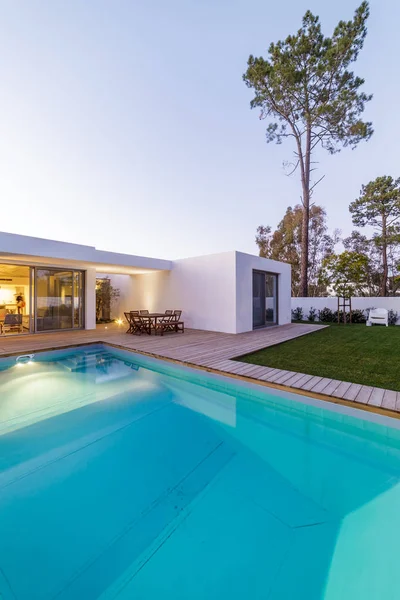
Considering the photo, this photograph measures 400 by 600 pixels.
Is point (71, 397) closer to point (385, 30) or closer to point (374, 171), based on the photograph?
point (385, 30)

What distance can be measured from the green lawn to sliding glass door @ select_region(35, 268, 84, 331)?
724cm

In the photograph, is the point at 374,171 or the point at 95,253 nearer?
the point at 95,253

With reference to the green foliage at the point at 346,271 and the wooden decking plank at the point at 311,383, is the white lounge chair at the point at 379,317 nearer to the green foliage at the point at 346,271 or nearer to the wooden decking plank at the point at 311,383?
the green foliage at the point at 346,271

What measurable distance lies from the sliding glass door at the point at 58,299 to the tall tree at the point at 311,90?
11.1m

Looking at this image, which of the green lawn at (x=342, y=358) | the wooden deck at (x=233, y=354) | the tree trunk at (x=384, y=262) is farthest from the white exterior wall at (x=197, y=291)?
the tree trunk at (x=384, y=262)

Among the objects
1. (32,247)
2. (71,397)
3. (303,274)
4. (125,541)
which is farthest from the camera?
(303,274)

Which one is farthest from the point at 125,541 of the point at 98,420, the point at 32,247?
the point at 32,247

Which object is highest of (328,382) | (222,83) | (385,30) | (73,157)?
(385,30)

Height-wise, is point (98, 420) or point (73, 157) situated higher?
Answer: point (73, 157)

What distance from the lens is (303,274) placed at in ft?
48.9

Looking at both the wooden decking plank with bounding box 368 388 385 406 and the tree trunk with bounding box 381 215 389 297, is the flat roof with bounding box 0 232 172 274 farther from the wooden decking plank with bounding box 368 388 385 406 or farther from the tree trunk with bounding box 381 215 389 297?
the tree trunk with bounding box 381 215 389 297

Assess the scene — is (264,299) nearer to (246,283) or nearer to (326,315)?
(246,283)

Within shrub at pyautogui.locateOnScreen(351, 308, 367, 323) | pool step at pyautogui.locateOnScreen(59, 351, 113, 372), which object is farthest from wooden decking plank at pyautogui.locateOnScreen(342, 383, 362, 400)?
shrub at pyautogui.locateOnScreen(351, 308, 367, 323)

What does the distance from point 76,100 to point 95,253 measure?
5321mm
